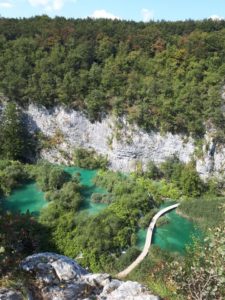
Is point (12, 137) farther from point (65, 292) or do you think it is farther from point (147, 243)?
point (65, 292)

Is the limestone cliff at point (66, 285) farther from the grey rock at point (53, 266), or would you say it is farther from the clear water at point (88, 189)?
the clear water at point (88, 189)

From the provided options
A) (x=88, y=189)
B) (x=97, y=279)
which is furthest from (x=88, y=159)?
(x=97, y=279)

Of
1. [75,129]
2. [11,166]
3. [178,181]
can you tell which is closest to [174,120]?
[178,181]

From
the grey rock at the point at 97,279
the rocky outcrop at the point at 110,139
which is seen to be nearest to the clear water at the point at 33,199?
the rocky outcrop at the point at 110,139

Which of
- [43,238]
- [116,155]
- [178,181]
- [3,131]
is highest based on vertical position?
[3,131]

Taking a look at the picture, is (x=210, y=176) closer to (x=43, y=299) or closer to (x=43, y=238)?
(x=43, y=238)

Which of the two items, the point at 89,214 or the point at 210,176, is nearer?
the point at 89,214

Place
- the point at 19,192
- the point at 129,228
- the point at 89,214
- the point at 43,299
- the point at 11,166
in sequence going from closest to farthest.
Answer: the point at 43,299 → the point at 129,228 → the point at 89,214 → the point at 19,192 → the point at 11,166
